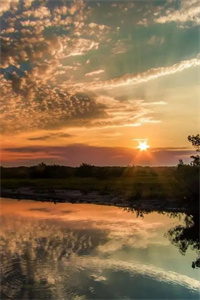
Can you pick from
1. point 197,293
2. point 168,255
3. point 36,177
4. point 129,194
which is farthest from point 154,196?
point 36,177

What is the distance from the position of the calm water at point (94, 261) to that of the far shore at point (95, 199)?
35.3 ft

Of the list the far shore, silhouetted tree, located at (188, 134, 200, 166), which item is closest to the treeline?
the far shore

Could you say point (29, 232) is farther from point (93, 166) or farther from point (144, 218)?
point (93, 166)

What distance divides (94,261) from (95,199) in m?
38.7

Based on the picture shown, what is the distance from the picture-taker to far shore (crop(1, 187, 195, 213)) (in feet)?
170

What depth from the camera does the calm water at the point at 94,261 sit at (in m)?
18.3

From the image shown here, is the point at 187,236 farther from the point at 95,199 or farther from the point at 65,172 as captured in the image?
the point at 65,172

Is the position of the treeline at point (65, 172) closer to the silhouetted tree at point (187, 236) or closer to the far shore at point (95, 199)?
the far shore at point (95, 199)

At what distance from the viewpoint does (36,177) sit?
106m

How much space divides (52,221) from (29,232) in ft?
24.3

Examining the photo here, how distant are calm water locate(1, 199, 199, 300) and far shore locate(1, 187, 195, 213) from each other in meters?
10.7

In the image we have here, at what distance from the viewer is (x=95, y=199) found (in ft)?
205

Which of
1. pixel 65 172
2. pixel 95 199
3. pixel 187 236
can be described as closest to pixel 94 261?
pixel 187 236

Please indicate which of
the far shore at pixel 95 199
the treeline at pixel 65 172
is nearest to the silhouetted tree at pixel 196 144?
the far shore at pixel 95 199
